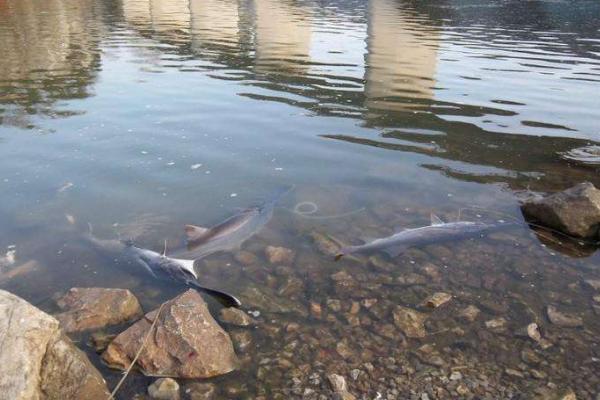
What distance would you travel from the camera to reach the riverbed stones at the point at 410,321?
5.17m

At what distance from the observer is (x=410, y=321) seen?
5328 millimetres

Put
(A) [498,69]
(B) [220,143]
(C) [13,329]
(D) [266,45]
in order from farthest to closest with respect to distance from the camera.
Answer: (D) [266,45], (A) [498,69], (B) [220,143], (C) [13,329]

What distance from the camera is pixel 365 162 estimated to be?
9.47 metres

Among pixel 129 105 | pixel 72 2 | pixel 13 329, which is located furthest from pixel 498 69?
pixel 72 2

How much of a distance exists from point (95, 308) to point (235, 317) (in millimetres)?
1371

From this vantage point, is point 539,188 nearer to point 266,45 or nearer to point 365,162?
point 365,162

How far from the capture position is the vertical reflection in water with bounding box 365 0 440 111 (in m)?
13.8

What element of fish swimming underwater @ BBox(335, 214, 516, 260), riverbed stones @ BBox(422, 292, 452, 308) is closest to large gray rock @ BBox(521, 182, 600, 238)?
fish swimming underwater @ BBox(335, 214, 516, 260)

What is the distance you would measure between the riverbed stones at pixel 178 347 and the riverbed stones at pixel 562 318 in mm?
3262

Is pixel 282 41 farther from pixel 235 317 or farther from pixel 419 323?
pixel 419 323

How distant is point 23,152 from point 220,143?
3552mm

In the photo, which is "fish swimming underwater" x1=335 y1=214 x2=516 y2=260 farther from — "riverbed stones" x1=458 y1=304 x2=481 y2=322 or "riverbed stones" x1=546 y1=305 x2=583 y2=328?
"riverbed stones" x1=546 y1=305 x2=583 y2=328

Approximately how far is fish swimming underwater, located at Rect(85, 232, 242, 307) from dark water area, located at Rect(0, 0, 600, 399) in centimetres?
15

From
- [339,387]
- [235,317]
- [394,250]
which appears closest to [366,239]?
[394,250]
